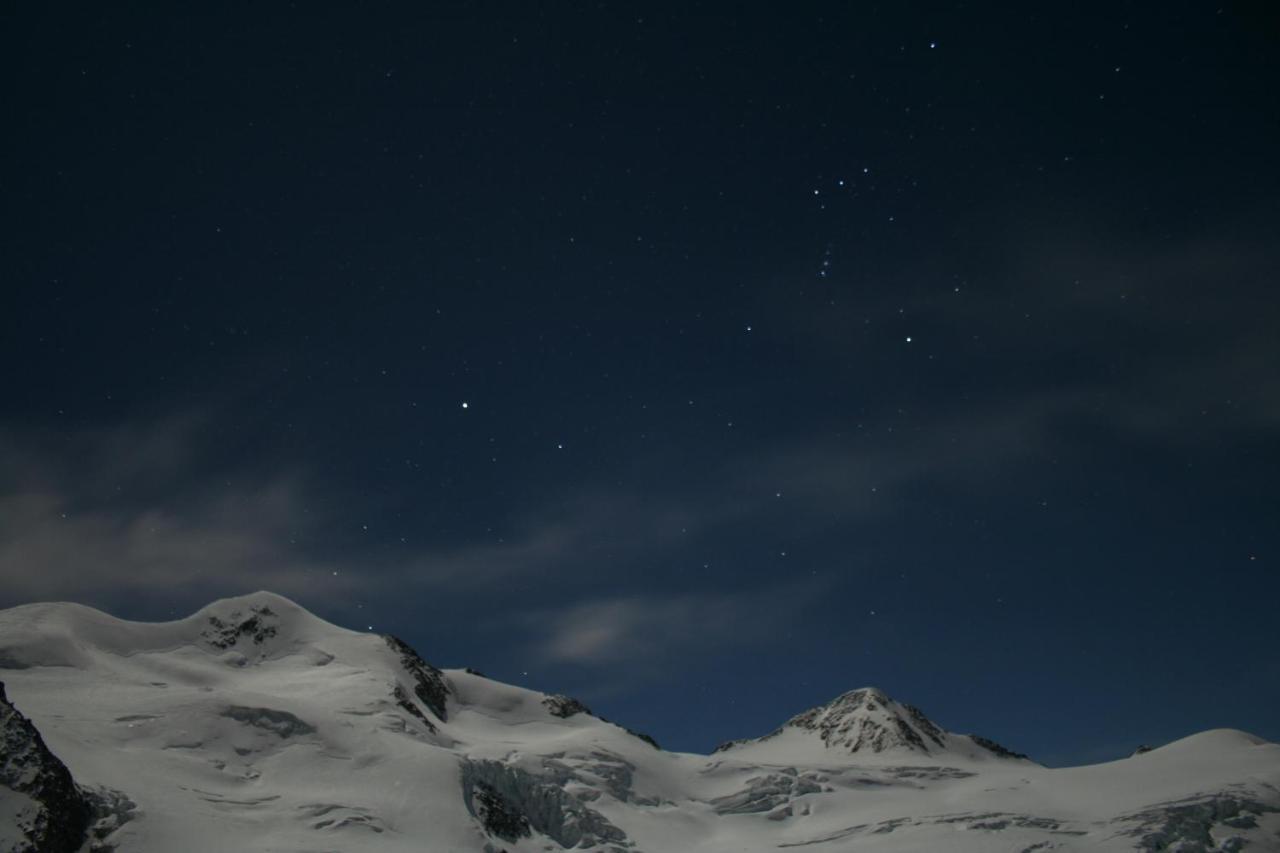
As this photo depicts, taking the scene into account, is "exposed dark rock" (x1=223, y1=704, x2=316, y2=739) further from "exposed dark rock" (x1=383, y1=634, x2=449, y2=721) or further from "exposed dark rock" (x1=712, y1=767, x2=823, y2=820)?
"exposed dark rock" (x1=712, y1=767, x2=823, y2=820)

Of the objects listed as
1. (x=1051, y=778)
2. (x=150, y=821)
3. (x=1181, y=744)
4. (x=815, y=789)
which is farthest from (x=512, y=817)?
(x=1181, y=744)

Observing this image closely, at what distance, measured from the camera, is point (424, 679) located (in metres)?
93.4

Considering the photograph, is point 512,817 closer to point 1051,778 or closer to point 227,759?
point 227,759

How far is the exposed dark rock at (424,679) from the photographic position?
8956 centimetres

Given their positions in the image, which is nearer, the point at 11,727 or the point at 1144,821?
the point at 11,727

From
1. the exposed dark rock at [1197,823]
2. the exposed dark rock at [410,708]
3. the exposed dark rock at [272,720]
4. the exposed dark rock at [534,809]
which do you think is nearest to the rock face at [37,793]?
the exposed dark rock at [272,720]

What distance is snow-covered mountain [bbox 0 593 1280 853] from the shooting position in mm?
48250

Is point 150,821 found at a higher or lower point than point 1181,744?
lower

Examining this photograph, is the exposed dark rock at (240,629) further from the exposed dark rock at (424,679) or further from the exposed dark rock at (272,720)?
the exposed dark rock at (272,720)

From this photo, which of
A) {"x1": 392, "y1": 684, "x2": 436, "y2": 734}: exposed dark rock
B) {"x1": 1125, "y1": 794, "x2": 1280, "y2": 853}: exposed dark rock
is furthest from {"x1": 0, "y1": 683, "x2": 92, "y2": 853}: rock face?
{"x1": 1125, "y1": 794, "x2": 1280, "y2": 853}: exposed dark rock

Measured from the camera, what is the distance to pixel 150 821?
44.9 metres

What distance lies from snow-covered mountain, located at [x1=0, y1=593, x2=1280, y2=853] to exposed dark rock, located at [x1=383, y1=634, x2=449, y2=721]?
456 mm

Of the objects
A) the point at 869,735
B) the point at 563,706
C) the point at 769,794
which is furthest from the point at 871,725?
the point at 563,706

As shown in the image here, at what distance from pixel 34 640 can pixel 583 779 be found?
48863 millimetres
